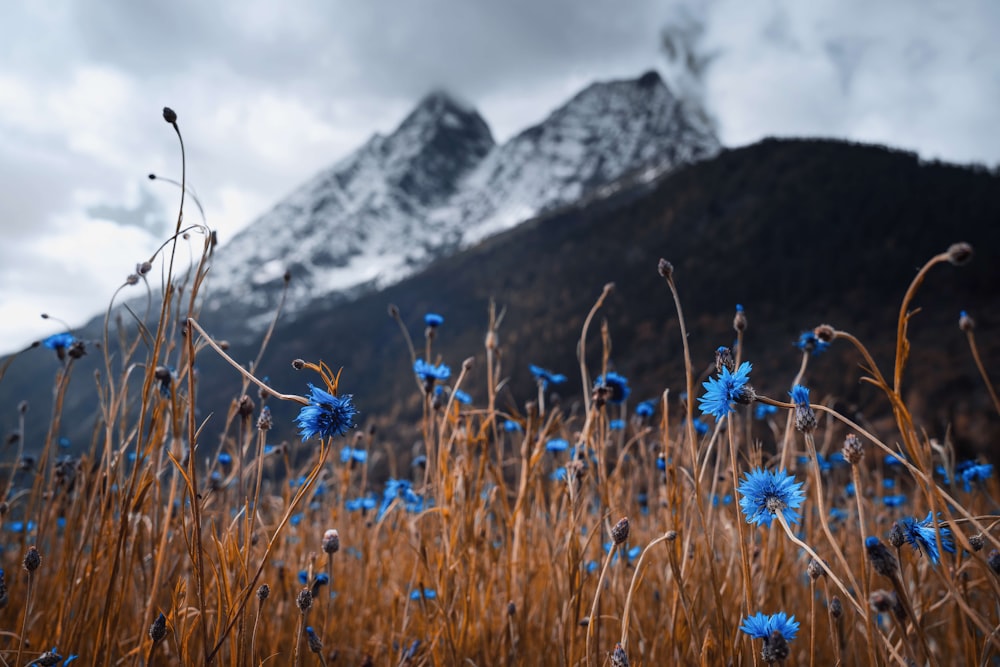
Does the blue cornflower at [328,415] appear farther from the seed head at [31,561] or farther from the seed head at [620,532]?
the seed head at [31,561]

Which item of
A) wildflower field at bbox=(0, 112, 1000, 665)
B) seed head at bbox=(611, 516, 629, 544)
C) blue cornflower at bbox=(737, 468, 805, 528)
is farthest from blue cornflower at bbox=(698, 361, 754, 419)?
seed head at bbox=(611, 516, 629, 544)

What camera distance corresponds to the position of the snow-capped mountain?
102m

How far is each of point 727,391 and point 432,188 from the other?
497 feet

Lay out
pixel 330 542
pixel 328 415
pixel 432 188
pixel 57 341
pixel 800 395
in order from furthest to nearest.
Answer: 1. pixel 432 188
2. pixel 57 341
3. pixel 330 542
4. pixel 800 395
5. pixel 328 415

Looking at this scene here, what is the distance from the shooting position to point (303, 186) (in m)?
145

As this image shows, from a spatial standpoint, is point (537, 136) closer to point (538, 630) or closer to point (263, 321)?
Result: point (263, 321)

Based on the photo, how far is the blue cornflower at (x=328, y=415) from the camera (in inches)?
24.3

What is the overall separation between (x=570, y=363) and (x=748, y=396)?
657 inches

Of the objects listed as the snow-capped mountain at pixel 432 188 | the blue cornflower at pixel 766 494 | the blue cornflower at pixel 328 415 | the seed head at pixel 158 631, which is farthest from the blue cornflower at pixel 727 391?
the snow-capped mountain at pixel 432 188

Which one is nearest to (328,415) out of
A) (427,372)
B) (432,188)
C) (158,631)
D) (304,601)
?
(304,601)

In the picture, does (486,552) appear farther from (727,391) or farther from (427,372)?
(727,391)

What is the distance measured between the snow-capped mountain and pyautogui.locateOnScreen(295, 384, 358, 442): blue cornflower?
87.1m

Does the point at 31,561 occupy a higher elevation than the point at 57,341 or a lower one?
lower

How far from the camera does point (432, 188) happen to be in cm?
14600
